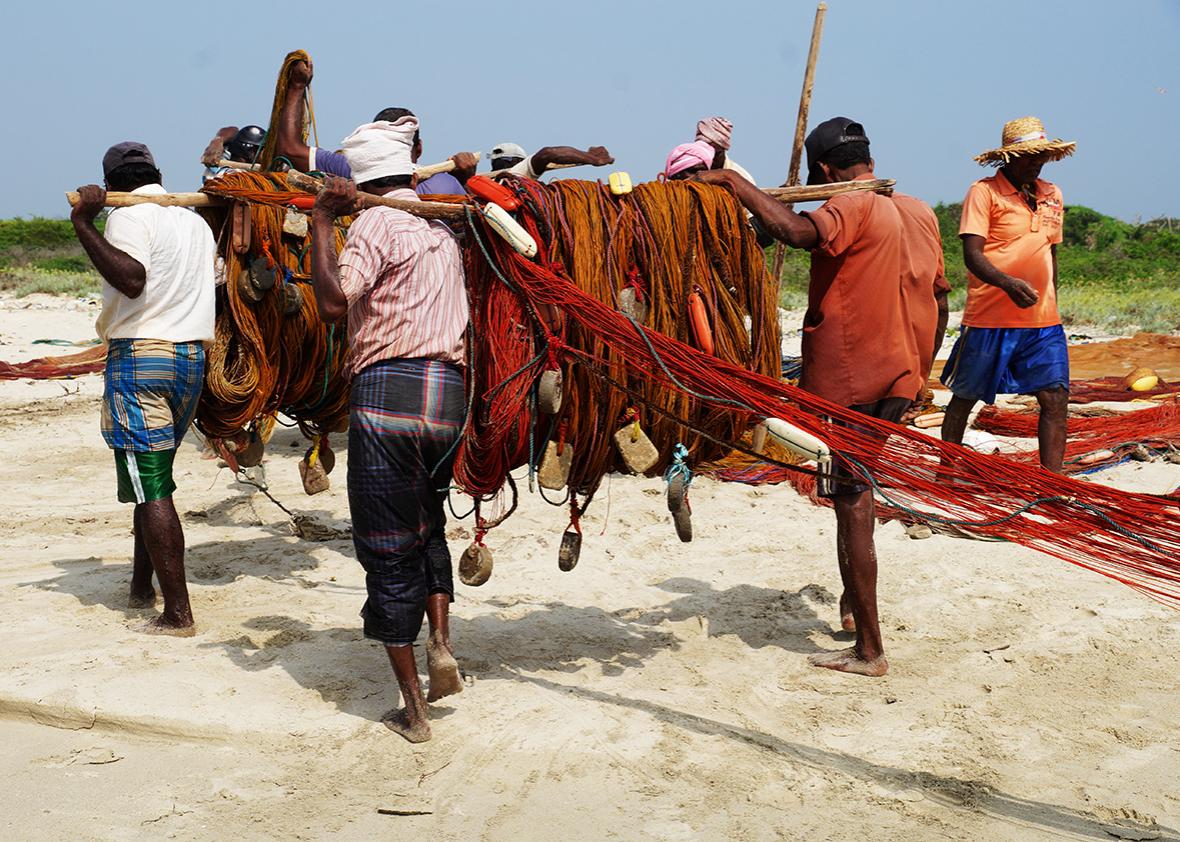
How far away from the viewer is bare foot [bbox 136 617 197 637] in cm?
469

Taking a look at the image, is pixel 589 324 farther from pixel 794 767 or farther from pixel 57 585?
pixel 57 585

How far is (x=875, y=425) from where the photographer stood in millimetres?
3555

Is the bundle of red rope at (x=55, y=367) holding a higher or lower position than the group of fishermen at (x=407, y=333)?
lower

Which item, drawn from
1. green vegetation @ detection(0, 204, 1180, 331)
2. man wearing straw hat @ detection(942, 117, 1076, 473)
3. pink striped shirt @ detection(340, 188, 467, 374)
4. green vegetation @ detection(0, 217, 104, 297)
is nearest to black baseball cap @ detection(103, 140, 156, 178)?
pink striped shirt @ detection(340, 188, 467, 374)

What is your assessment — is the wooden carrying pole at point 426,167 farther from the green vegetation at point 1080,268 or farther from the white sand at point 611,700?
the green vegetation at point 1080,268

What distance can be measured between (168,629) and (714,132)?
3304mm

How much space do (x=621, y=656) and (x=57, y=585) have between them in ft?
9.36

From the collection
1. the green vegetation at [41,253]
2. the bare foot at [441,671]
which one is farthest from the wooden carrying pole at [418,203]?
the green vegetation at [41,253]

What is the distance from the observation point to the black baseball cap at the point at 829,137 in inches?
165

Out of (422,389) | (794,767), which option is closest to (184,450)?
(422,389)

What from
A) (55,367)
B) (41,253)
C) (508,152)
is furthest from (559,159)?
(41,253)

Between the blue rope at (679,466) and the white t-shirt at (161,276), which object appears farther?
the white t-shirt at (161,276)

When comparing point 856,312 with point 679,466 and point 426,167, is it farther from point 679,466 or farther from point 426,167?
point 426,167

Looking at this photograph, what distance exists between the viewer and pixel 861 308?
4.17m
